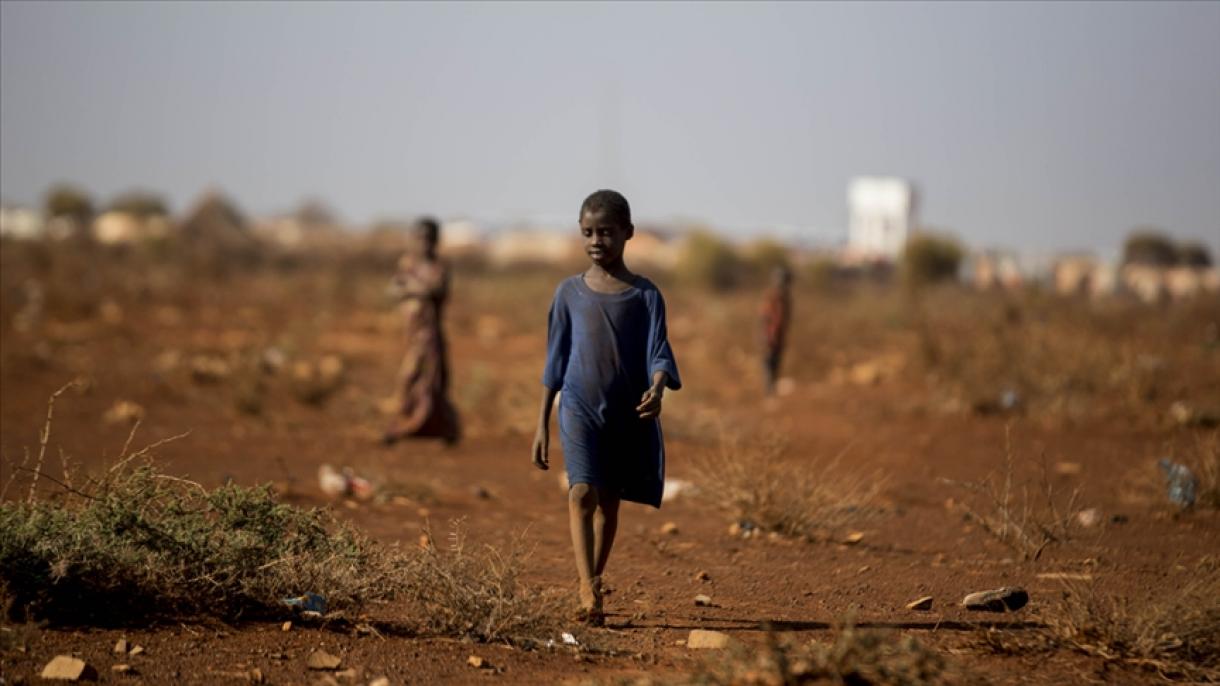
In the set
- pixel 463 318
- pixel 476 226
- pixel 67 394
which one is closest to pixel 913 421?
pixel 67 394

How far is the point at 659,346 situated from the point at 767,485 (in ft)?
7.90

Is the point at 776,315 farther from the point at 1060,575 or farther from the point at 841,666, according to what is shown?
the point at 841,666

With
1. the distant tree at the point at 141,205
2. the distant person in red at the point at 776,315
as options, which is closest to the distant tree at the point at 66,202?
the distant tree at the point at 141,205

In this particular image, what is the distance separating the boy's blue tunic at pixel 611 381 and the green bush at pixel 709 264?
41.2 metres

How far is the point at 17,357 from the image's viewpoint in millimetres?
16469

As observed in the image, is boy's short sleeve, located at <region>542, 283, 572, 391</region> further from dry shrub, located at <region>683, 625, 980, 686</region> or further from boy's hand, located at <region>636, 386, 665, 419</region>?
dry shrub, located at <region>683, 625, 980, 686</region>

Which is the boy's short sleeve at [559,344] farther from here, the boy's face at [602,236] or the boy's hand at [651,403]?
the boy's hand at [651,403]

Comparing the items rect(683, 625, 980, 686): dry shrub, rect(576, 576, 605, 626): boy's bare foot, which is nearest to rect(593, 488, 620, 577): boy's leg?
rect(576, 576, 605, 626): boy's bare foot

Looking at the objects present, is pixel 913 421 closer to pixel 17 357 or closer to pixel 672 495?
pixel 672 495

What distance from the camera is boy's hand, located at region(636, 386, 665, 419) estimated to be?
516 cm

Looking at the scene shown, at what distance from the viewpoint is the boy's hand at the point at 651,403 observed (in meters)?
5.16

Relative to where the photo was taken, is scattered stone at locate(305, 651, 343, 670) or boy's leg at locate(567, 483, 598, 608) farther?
boy's leg at locate(567, 483, 598, 608)

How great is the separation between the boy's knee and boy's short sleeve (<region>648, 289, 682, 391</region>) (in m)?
0.52

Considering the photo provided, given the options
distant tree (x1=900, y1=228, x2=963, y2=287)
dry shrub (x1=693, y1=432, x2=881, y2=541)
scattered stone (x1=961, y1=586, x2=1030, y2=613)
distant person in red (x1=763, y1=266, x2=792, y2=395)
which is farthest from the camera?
distant tree (x1=900, y1=228, x2=963, y2=287)
